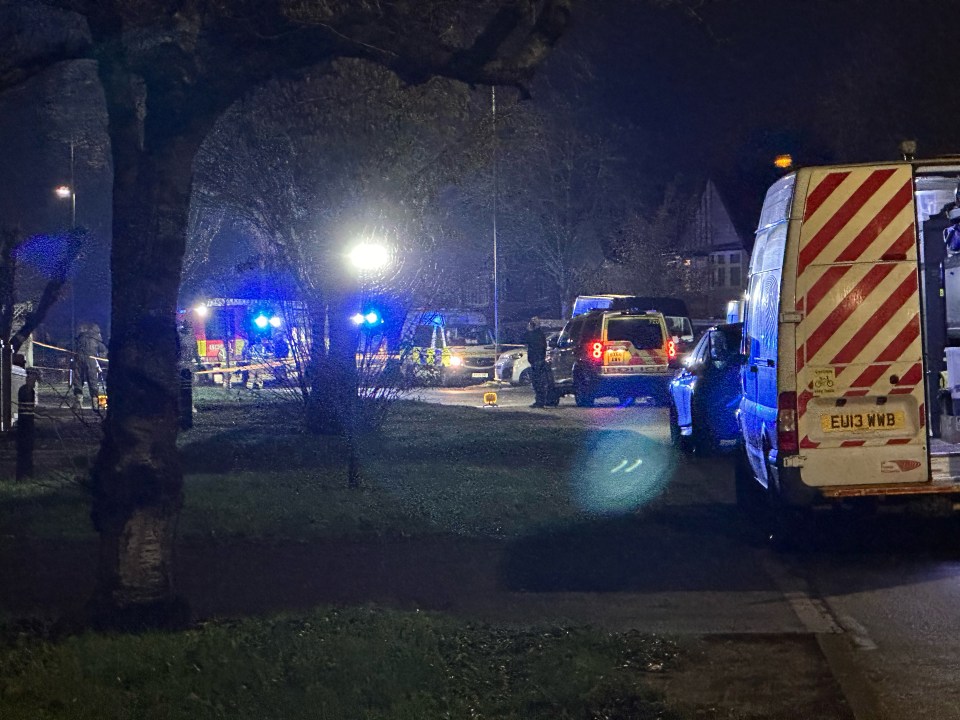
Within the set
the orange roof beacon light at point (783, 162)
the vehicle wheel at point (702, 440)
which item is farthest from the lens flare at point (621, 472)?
the orange roof beacon light at point (783, 162)

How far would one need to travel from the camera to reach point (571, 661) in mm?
6602

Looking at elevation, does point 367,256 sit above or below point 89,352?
above

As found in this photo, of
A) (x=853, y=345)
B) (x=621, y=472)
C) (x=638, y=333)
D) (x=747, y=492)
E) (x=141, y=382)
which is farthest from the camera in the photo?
(x=638, y=333)

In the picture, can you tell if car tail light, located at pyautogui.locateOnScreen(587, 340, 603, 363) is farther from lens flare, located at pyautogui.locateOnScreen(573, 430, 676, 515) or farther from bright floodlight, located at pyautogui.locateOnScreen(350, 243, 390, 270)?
bright floodlight, located at pyautogui.locateOnScreen(350, 243, 390, 270)

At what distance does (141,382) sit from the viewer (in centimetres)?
711

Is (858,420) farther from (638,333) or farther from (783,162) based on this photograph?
(638,333)

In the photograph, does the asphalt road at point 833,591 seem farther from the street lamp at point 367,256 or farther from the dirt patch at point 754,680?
the street lamp at point 367,256

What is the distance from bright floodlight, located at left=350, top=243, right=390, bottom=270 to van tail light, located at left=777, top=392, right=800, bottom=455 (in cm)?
955

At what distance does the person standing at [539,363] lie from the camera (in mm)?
25938

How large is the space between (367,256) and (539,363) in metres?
9.25

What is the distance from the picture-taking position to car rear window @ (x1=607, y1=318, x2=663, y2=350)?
25.4m

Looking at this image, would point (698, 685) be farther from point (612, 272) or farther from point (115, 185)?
point (612, 272)

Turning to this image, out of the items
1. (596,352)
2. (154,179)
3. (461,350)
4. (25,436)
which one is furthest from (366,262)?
(461,350)

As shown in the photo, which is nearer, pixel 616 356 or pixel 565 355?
pixel 616 356
